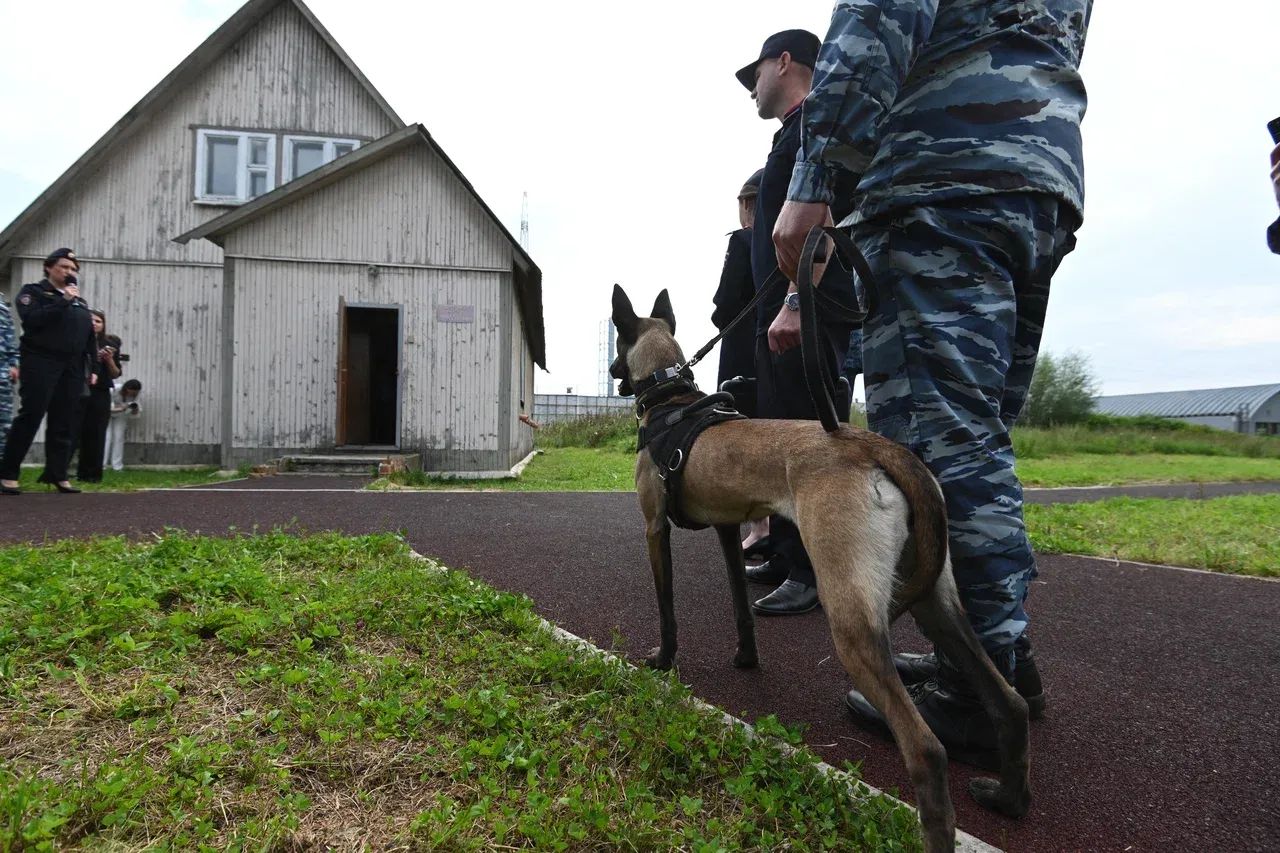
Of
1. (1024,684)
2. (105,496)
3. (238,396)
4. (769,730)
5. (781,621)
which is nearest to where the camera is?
(769,730)

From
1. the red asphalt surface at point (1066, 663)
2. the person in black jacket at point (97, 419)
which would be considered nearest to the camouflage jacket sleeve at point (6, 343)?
the person in black jacket at point (97, 419)

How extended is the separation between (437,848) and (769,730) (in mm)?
928

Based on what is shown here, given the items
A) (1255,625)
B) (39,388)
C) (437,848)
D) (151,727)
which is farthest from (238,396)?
(1255,625)

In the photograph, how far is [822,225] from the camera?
6.16 ft

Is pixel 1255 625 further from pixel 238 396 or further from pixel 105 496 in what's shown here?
Answer: pixel 238 396

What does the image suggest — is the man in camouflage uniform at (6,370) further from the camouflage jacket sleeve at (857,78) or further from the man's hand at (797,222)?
the camouflage jacket sleeve at (857,78)

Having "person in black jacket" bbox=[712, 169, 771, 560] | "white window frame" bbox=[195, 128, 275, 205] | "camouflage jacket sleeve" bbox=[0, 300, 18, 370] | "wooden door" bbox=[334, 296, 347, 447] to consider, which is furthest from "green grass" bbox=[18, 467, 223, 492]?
"person in black jacket" bbox=[712, 169, 771, 560]

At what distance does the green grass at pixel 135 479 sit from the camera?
7969mm

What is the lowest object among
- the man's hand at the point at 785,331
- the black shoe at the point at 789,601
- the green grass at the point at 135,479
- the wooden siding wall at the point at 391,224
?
the green grass at the point at 135,479

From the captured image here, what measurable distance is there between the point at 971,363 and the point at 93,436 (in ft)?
35.4

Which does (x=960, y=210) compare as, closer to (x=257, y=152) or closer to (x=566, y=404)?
(x=257, y=152)

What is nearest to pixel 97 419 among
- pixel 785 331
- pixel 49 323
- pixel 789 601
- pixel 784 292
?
pixel 49 323

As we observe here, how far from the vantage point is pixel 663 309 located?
3.42 metres

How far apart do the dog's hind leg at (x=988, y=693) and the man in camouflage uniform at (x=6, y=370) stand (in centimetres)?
897
